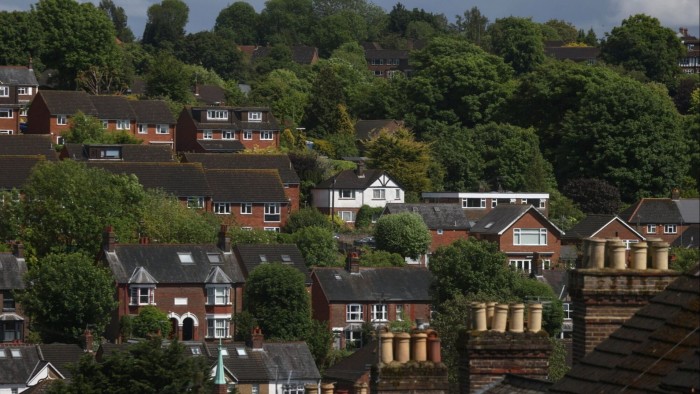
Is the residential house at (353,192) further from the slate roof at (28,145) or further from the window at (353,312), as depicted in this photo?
the window at (353,312)

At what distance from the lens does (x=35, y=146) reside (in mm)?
94625

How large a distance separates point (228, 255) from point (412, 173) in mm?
25872

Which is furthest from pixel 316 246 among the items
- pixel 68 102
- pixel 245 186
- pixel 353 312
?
pixel 68 102

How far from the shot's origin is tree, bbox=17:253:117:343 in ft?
227

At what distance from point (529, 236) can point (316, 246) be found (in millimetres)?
11928

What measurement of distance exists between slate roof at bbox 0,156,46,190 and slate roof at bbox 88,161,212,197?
8.28 ft

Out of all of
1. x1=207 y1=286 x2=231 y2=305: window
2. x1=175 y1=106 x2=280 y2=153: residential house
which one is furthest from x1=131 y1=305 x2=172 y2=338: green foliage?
x1=175 y1=106 x2=280 y2=153: residential house

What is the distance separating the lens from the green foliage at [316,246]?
8464cm

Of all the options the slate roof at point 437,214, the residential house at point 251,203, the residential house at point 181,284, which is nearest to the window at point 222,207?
the residential house at point 251,203

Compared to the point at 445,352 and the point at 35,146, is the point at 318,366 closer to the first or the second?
the point at 445,352

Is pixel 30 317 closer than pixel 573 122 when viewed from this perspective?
Yes

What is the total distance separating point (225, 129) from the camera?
10619 cm

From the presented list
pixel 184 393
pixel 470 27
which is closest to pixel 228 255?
pixel 184 393

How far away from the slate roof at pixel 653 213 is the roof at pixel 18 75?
3224 cm
